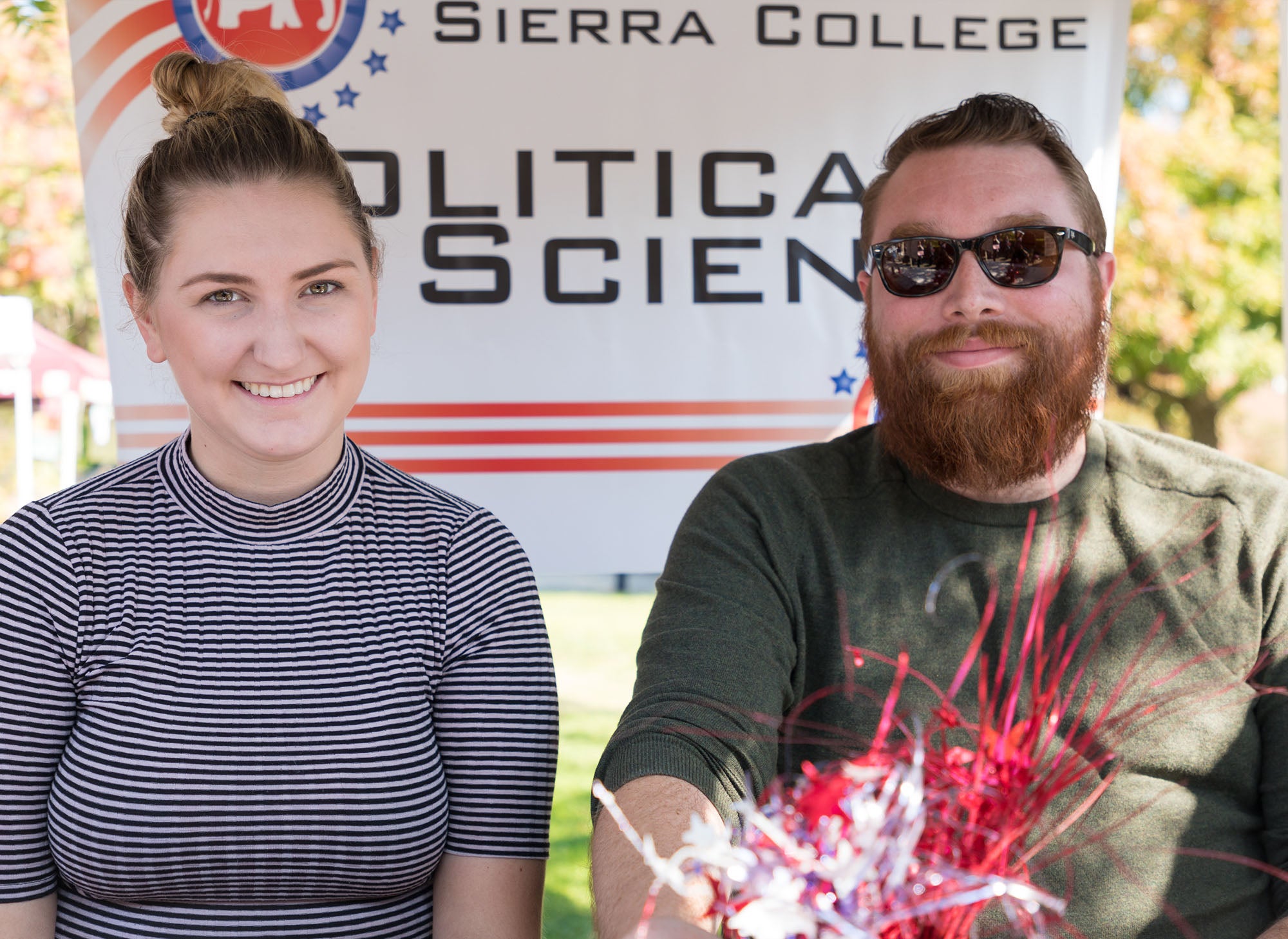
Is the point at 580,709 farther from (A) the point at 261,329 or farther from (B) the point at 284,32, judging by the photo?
(A) the point at 261,329

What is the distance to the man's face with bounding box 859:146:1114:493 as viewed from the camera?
2170 mm

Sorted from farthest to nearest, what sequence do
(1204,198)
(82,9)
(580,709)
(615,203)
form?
(1204,198), (580,709), (615,203), (82,9)

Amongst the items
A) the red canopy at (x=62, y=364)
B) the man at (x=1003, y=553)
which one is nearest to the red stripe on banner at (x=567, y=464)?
the man at (x=1003, y=553)

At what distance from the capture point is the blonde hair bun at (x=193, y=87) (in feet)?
6.86

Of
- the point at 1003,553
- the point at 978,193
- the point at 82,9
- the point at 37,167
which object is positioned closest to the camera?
the point at 1003,553

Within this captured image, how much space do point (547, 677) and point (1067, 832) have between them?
0.87 meters

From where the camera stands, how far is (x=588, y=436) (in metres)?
3.46

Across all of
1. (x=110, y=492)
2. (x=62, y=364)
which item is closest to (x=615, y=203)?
(x=110, y=492)

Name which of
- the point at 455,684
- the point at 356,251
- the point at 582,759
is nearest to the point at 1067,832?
the point at 455,684

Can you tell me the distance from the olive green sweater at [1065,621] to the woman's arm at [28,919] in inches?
35.6

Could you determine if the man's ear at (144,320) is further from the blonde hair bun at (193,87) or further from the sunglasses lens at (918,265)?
the sunglasses lens at (918,265)

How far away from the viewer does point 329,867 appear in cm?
184

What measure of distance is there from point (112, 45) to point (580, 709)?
4.82 meters

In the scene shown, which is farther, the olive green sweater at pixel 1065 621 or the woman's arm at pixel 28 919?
the olive green sweater at pixel 1065 621
